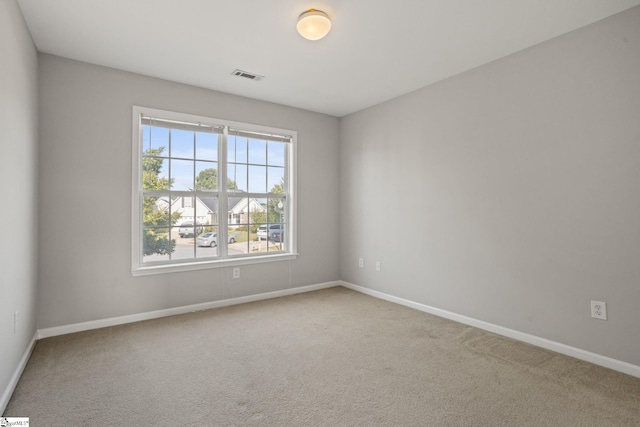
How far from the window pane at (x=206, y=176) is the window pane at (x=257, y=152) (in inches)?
20.0

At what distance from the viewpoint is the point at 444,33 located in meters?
2.70

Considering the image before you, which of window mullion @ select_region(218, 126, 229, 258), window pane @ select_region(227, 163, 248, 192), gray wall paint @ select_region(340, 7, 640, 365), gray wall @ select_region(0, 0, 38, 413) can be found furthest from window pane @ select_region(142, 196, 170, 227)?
gray wall paint @ select_region(340, 7, 640, 365)

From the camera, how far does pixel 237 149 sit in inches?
166

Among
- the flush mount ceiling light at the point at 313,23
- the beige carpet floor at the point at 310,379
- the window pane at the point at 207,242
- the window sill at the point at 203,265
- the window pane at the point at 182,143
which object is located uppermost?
the flush mount ceiling light at the point at 313,23

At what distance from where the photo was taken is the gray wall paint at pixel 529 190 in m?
2.44

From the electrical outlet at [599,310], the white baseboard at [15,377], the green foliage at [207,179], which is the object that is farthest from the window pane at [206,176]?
the electrical outlet at [599,310]

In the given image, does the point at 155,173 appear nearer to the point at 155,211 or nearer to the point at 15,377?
the point at 155,211

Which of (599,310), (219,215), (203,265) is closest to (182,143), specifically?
(219,215)

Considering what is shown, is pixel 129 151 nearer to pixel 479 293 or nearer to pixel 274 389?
pixel 274 389

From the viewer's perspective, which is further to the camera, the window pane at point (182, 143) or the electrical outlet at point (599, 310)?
the window pane at point (182, 143)

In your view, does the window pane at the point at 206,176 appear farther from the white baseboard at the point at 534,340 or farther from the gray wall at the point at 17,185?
the white baseboard at the point at 534,340

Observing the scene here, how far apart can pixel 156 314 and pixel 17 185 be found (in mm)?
1818

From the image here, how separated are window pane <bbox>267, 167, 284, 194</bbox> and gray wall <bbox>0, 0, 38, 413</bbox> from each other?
2.42 meters

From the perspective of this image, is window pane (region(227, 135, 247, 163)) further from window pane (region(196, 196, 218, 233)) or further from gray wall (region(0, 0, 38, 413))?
gray wall (region(0, 0, 38, 413))
